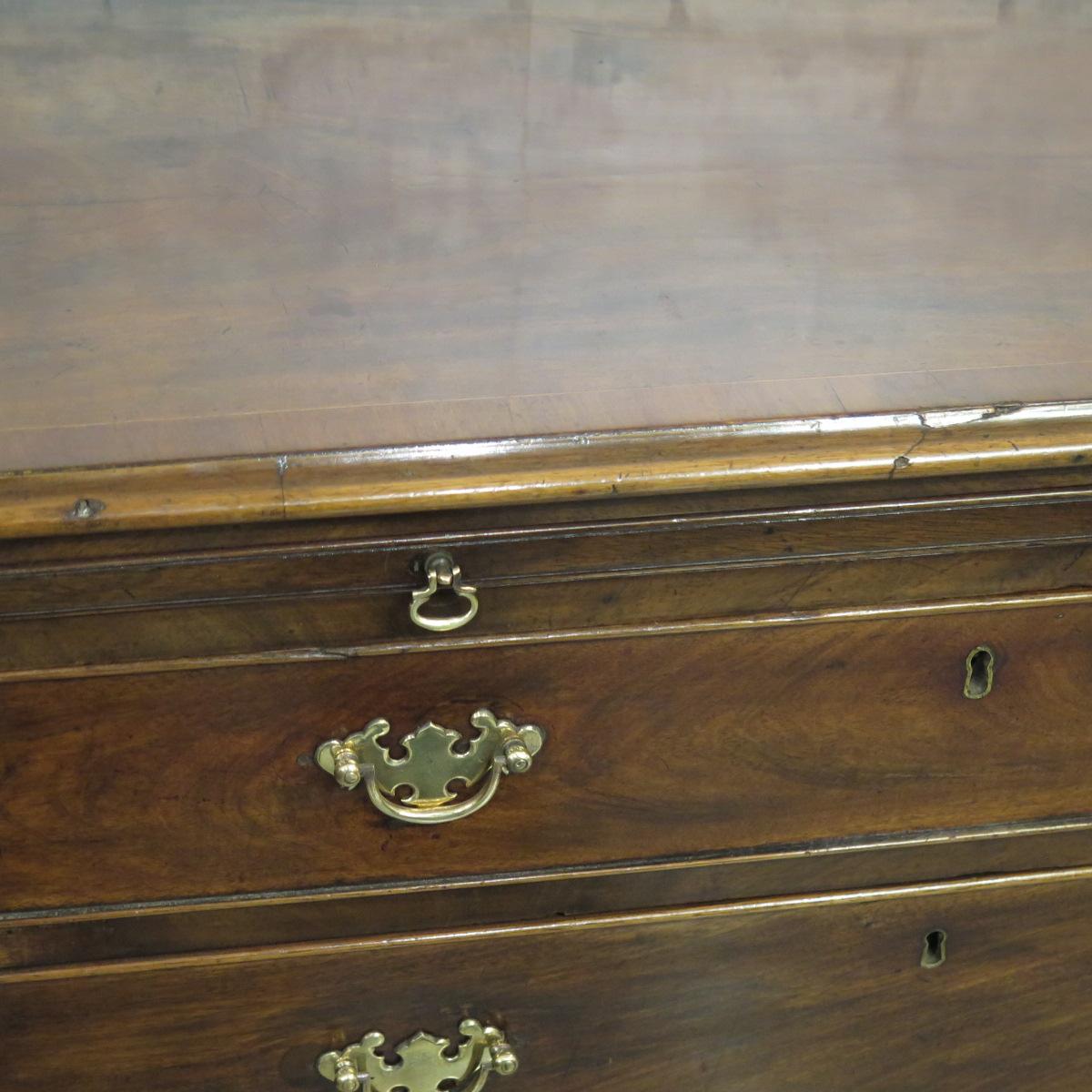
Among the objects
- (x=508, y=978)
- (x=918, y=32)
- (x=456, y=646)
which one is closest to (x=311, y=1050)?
(x=508, y=978)

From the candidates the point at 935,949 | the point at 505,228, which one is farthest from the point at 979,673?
the point at 505,228

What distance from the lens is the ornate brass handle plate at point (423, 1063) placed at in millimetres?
756

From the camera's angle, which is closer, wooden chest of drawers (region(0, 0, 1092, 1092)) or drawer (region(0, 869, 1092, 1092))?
wooden chest of drawers (region(0, 0, 1092, 1092))

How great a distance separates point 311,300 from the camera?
27.0 inches

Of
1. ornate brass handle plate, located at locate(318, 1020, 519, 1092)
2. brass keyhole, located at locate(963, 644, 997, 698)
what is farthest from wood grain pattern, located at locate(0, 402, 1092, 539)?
ornate brass handle plate, located at locate(318, 1020, 519, 1092)

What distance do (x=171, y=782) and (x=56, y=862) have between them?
0.24 feet

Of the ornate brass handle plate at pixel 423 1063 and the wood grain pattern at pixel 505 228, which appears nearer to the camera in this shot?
the wood grain pattern at pixel 505 228

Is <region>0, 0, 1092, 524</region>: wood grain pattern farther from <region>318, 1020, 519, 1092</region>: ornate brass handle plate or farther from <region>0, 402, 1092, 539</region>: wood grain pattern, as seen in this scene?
<region>318, 1020, 519, 1092</region>: ornate brass handle plate

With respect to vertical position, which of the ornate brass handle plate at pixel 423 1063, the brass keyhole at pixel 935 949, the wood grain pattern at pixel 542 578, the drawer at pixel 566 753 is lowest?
the ornate brass handle plate at pixel 423 1063

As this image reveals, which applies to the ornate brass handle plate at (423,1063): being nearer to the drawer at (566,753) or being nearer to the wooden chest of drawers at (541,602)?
the wooden chest of drawers at (541,602)

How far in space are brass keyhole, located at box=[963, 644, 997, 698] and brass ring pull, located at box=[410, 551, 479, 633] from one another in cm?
25

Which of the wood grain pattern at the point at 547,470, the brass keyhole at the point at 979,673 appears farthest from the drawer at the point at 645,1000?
the wood grain pattern at the point at 547,470

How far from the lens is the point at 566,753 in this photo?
2.26ft

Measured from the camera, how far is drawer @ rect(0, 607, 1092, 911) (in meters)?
0.66
